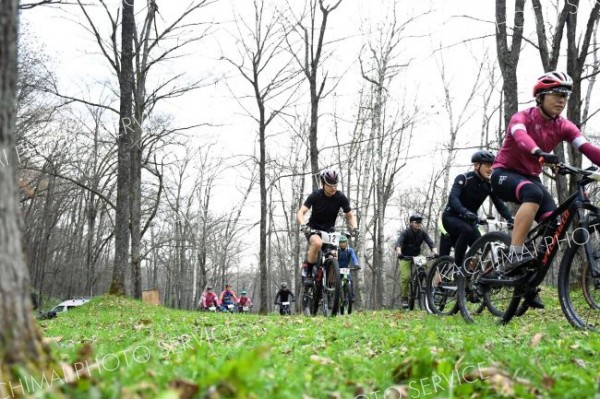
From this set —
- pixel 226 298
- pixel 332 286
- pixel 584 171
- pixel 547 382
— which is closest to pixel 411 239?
pixel 332 286

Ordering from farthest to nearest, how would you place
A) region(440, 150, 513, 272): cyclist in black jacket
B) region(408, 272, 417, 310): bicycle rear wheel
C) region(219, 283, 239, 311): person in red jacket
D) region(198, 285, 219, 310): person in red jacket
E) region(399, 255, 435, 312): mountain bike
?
region(219, 283, 239, 311): person in red jacket
region(198, 285, 219, 310): person in red jacket
region(408, 272, 417, 310): bicycle rear wheel
region(399, 255, 435, 312): mountain bike
region(440, 150, 513, 272): cyclist in black jacket

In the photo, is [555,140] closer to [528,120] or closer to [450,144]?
[528,120]

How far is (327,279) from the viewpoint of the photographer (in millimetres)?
8906

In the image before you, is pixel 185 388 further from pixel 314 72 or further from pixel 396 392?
pixel 314 72

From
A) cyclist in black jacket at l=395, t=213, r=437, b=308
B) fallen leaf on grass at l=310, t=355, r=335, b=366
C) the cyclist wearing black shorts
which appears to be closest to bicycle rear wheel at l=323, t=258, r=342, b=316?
the cyclist wearing black shorts

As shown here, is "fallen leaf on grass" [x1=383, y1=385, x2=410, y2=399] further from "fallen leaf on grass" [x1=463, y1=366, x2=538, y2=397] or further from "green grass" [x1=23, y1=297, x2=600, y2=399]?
"fallen leaf on grass" [x1=463, y1=366, x2=538, y2=397]

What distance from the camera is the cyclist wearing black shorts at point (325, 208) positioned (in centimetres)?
882

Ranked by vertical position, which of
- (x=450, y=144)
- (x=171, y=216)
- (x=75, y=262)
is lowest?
(x=75, y=262)

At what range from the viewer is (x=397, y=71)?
21.6 meters

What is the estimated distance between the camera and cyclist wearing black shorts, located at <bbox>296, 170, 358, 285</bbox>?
8.82 m

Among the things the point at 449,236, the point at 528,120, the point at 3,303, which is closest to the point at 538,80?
the point at 528,120

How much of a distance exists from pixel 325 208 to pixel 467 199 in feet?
7.55

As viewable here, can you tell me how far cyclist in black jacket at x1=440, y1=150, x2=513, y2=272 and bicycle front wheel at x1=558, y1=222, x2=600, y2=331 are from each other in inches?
105

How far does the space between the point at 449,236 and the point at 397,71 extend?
549 inches
